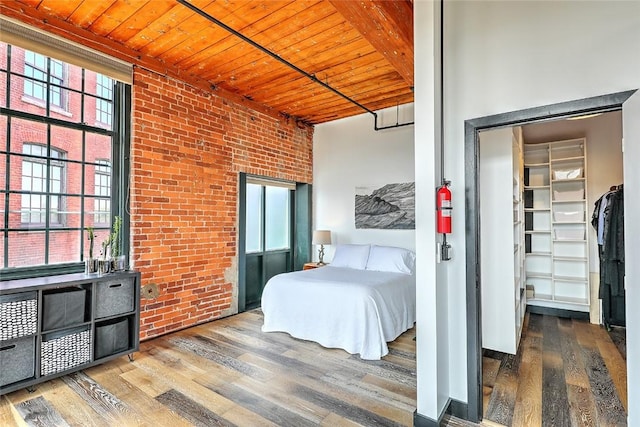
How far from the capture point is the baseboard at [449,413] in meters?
2.04

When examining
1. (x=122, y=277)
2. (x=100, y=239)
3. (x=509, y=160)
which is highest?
(x=509, y=160)

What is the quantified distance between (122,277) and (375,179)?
3.59 metres

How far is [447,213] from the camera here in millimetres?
2111

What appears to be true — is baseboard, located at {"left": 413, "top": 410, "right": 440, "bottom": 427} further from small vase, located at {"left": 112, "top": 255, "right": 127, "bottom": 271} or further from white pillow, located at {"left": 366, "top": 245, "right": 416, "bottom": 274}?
small vase, located at {"left": 112, "top": 255, "right": 127, "bottom": 271}

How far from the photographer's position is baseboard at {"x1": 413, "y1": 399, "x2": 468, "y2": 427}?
204cm

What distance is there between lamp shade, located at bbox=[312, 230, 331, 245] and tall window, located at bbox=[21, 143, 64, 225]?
318 centimetres

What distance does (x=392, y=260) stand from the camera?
14.3ft

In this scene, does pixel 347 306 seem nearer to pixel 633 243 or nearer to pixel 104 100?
pixel 633 243

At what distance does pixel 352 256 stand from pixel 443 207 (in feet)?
8.78

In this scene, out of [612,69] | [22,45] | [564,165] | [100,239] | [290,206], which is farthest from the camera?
[290,206]

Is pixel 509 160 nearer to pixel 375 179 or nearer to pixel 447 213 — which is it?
pixel 447 213

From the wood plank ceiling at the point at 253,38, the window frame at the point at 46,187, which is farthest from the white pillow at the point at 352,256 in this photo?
the window frame at the point at 46,187

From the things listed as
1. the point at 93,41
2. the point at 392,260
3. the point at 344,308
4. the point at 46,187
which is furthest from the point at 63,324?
the point at 392,260

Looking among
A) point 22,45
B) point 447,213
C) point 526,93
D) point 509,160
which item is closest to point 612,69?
point 526,93
